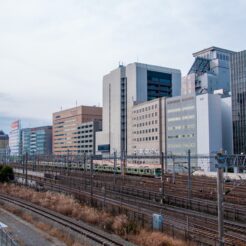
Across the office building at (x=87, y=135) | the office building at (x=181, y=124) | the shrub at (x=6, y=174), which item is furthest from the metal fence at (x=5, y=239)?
the office building at (x=87, y=135)

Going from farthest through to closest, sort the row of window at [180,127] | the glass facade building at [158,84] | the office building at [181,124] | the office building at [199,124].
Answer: the glass facade building at [158,84]
the row of window at [180,127]
the office building at [181,124]
the office building at [199,124]

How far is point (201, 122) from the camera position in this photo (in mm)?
91375

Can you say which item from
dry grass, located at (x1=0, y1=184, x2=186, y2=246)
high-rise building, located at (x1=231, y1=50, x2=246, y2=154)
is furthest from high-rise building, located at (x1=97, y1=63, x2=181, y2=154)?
dry grass, located at (x1=0, y1=184, x2=186, y2=246)

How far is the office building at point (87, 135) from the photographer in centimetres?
14650

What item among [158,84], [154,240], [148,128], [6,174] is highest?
[158,84]

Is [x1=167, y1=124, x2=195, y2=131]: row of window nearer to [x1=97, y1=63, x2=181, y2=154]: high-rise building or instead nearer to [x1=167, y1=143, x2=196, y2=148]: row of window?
[x1=167, y1=143, x2=196, y2=148]: row of window

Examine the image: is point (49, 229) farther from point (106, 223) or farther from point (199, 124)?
point (199, 124)

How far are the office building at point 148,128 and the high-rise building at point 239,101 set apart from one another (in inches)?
823

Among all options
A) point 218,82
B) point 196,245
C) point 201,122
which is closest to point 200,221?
point 196,245

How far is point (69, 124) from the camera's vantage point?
169125 millimetres

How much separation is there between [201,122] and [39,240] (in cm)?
7606

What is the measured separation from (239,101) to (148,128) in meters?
31.2

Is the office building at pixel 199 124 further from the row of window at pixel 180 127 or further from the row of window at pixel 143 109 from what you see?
the row of window at pixel 143 109

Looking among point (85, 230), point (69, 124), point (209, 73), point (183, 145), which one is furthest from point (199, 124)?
point (69, 124)
